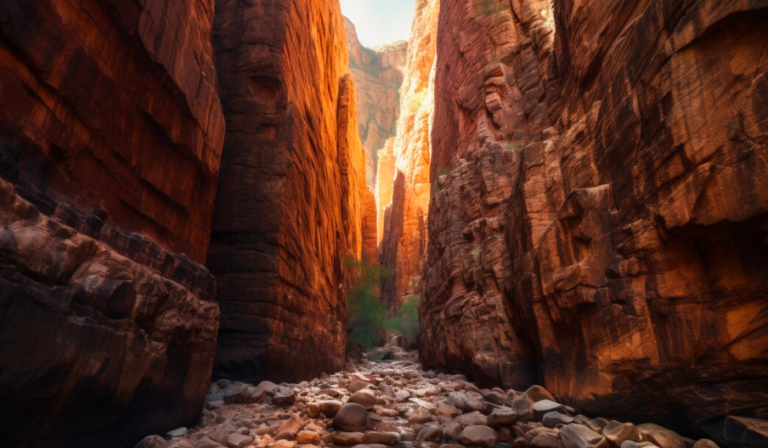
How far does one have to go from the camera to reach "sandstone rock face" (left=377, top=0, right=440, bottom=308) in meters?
47.3

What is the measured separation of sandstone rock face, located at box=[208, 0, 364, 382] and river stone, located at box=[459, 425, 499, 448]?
6.11 metres

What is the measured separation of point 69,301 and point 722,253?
8.30m

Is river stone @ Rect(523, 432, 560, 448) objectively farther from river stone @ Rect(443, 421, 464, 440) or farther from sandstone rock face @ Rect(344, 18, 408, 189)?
sandstone rock face @ Rect(344, 18, 408, 189)

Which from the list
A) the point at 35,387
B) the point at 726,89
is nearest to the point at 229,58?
Answer: the point at 35,387

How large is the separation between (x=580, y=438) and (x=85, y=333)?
681cm

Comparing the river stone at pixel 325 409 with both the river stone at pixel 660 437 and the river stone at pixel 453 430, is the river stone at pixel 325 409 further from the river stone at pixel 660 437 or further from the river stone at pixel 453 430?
the river stone at pixel 660 437

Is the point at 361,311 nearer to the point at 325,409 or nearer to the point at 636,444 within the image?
the point at 325,409

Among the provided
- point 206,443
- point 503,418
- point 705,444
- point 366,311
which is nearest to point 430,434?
point 503,418

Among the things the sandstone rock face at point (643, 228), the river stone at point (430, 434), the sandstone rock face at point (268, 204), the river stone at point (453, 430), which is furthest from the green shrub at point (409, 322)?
the river stone at point (430, 434)

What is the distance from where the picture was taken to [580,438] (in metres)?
5.97

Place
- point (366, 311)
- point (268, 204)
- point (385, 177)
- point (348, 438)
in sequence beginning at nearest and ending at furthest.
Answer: point (348, 438) < point (268, 204) < point (366, 311) < point (385, 177)

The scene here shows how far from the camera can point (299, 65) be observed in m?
16.2

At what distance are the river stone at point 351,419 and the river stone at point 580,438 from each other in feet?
11.4

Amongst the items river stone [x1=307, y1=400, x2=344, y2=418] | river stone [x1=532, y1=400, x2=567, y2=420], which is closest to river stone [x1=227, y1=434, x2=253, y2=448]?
river stone [x1=307, y1=400, x2=344, y2=418]
